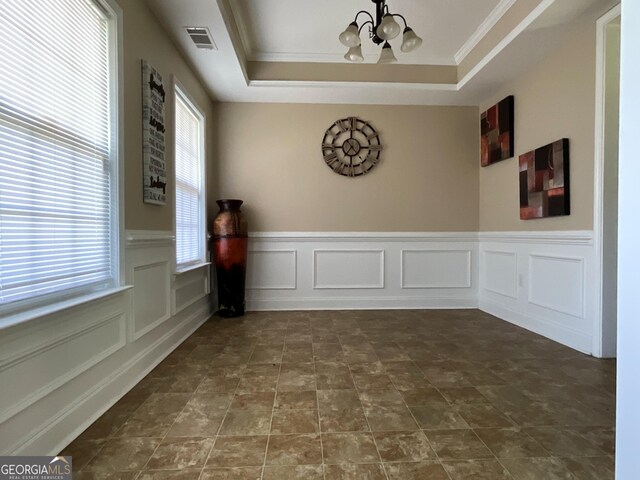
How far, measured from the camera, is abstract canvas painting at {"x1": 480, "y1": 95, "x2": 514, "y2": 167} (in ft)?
11.0

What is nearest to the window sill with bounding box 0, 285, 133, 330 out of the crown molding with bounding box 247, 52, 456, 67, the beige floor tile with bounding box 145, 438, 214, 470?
the beige floor tile with bounding box 145, 438, 214, 470

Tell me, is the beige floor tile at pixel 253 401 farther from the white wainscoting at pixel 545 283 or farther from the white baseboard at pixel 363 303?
the white wainscoting at pixel 545 283

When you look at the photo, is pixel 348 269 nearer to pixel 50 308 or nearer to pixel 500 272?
pixel 500 272

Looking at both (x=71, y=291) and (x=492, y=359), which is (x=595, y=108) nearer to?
(x=492, y=359)

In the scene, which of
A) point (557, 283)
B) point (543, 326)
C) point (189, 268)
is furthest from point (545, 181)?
point (189, 268)

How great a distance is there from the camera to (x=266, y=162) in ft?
12.9

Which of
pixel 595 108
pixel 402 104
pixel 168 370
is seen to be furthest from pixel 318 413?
pixel 402 104

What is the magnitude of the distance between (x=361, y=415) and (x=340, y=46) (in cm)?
327

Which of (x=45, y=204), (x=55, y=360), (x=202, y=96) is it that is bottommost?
(x=55, y=360)

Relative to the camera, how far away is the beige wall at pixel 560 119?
2504mm

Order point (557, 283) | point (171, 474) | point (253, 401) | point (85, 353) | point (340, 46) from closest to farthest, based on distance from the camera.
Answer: point (171, 474) → point (85, 353) → point (253, 401) → point (557, 283) → point (340, 46)

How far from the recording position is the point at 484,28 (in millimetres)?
3000

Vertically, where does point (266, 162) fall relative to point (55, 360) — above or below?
above

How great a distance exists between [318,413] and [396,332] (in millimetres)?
1575
